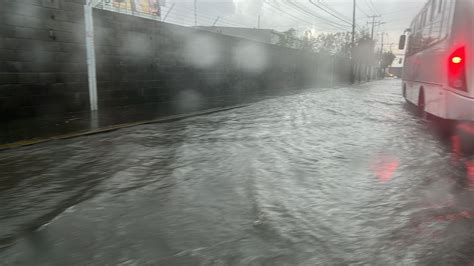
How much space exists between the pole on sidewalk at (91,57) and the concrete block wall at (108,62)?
0.56 ft

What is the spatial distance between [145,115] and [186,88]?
567 centimetres

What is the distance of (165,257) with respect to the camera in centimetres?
318

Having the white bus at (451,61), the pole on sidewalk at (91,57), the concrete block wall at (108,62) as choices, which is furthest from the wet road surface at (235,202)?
the pole on sidewalk at (91,57)

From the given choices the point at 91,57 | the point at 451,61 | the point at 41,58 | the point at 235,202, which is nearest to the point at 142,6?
→ the point at 91,57

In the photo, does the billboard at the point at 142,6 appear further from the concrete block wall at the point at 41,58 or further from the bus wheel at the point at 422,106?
the bus wheel at the point at 422,106

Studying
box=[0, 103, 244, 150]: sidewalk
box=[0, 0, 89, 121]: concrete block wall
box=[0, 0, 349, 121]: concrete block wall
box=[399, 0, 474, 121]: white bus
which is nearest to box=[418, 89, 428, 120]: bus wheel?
box=[399, 0, 474, 121]: white bus

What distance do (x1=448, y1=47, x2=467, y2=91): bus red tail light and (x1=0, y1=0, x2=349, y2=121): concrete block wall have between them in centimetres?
724

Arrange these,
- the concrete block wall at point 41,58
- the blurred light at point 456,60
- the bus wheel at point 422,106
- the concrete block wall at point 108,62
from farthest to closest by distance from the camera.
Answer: the bus wheel at point 422,106
the concrete block wall at point 108,62
the concrete block wall at point 41,58
the blurred light at point 456,60

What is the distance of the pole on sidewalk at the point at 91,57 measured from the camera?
474 inches

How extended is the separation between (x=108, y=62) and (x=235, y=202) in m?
9.69

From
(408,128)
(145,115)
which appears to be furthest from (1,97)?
(408,128)

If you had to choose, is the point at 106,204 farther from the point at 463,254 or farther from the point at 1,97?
the point at 1,97

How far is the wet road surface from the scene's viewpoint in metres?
3.28

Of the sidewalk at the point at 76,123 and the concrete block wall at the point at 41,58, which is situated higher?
the concrete block wall at the point at 41,58
